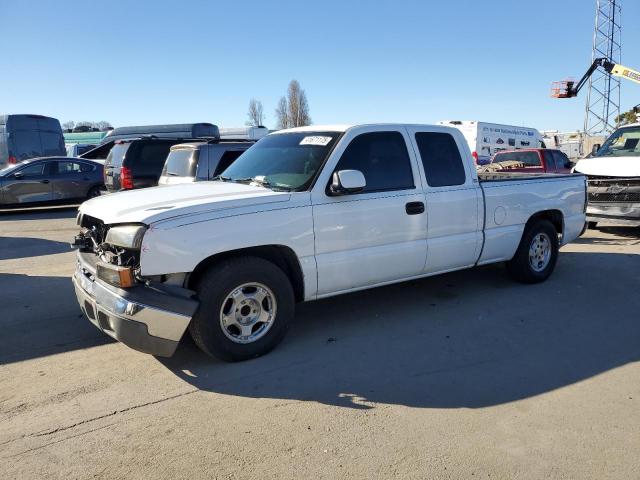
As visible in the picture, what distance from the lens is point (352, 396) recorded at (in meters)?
3.66

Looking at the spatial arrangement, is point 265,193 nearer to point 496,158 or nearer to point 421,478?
point 421,478

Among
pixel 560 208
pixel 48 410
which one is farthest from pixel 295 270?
pixel 560 208

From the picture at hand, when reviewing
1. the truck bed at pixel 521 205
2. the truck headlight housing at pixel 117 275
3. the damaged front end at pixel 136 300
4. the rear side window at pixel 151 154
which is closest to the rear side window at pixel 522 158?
the truck bed at pixel 521 205

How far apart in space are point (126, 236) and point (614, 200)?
916 cm

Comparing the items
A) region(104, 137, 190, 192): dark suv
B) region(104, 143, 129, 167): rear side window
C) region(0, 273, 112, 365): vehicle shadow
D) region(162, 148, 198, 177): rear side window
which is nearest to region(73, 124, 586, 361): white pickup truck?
region(0, 273, 112, 365): vehicle shadow

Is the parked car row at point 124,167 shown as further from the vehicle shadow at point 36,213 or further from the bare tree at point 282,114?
the bare tree at point 282,114

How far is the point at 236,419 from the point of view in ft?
11.1

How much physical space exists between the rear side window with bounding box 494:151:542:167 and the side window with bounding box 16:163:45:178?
13.9m

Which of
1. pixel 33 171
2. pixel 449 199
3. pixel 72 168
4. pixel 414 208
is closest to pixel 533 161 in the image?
pixel 449 199

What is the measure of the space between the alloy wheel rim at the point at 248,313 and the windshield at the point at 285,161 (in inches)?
37.8

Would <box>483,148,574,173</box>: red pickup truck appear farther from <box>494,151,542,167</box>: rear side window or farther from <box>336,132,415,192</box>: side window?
<box>336,132,415,192</box>: side window

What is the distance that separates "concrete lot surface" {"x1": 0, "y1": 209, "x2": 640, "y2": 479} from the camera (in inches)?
116

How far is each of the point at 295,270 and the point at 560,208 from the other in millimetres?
3944

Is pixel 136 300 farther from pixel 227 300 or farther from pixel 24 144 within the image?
pixel 24 144
